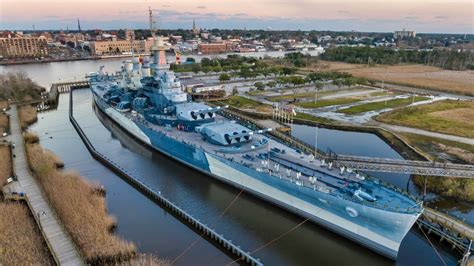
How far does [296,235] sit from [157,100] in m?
24.3

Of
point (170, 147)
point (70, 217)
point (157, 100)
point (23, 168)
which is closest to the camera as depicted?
point (70, 217)

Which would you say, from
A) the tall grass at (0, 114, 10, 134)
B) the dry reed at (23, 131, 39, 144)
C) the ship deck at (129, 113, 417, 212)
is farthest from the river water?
the tall grass at (0, 114, 10, 134)

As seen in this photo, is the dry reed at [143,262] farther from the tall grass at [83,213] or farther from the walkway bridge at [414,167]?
the walkway bridge at [414,167]

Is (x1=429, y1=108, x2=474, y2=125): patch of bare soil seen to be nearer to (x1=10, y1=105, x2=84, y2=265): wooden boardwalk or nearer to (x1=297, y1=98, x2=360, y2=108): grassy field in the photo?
(x1=297, y1=98, x2=360, y2=108): grassy field

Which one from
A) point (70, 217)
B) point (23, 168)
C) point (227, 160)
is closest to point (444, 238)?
point (227, 160)

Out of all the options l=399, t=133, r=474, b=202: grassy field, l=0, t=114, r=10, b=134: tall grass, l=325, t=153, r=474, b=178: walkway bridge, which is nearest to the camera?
l=325, t=153, r=474, b=178: walkway bridge

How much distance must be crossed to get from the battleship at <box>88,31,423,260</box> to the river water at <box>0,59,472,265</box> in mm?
925

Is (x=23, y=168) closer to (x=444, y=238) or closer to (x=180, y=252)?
(x=180, y=252)

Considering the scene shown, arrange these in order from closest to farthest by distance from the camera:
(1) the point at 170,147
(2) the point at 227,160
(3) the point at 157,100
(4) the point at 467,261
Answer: (4) the point at 467,261, (2) the point at 227,160, (1) the point at 170,147, (3) the point at 157,100

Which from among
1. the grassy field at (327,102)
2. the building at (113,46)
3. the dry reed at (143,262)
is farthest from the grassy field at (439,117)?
the building at (113,46)

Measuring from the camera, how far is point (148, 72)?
47.8 m

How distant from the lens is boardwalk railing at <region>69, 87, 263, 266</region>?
20.3m

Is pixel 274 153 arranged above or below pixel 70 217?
above

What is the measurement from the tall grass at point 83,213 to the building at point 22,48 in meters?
116
